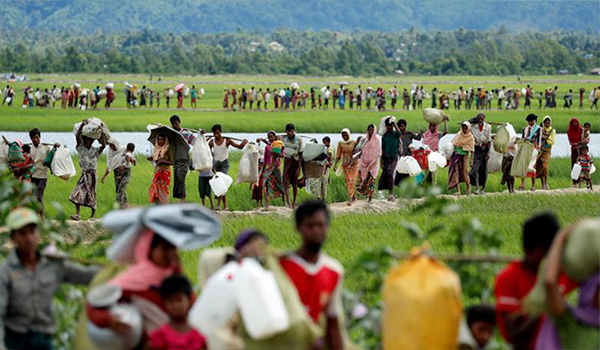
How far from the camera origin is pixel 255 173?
17.6 meters

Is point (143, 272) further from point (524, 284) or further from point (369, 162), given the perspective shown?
point (369, 162)

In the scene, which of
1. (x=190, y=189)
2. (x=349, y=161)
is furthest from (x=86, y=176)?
(x=349, y=161)

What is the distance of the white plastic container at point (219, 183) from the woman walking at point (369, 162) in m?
2.36

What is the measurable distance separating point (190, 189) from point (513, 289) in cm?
1458

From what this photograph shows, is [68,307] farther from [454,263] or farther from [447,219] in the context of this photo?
[447,219]

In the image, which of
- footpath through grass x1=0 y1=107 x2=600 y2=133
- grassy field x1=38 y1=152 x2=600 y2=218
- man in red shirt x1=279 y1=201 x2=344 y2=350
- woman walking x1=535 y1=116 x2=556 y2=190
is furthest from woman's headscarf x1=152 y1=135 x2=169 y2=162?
footpath through grass x1=0 y1=107 x2=600 y2=133

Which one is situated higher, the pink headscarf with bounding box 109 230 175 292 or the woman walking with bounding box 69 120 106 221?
the pink headscarf with bounding box 109 230 175 292

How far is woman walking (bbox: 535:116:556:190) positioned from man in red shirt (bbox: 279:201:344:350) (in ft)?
47.5

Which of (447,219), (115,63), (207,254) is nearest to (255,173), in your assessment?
(447,219)

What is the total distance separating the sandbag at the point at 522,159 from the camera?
1938cm

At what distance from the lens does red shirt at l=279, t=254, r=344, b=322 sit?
5.60 m

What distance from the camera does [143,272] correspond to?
227 inches

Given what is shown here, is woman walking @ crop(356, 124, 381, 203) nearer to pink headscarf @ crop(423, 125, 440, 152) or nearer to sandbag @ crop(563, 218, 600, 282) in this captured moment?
pink headscarf @ crop(423, 125, 440, 152)

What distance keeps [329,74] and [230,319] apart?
118 metres
